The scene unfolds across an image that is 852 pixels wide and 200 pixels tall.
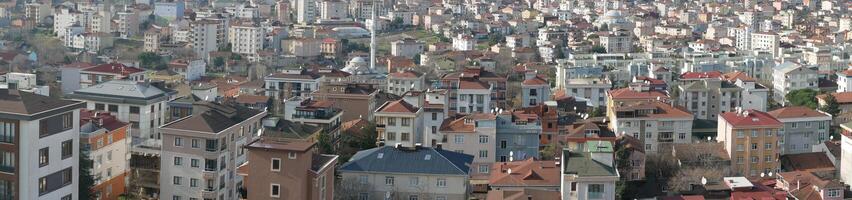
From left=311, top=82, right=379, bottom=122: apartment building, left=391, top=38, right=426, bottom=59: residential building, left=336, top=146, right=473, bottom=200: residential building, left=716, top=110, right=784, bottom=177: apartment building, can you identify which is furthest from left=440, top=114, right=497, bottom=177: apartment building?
left=391, top=38, right=426, bottom=59: residential building

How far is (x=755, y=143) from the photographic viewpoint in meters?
9.33

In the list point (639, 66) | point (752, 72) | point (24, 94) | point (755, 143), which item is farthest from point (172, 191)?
point (752, 72)

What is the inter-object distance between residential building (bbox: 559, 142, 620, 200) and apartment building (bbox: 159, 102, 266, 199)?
1.80 m

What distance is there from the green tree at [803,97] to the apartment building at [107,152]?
7.73 metres

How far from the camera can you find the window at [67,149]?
5.54 meters

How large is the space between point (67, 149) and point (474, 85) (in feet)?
17.7

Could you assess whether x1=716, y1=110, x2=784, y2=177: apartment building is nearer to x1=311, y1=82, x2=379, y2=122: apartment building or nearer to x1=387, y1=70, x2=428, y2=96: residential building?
x1=311, y1=82, x2=379, y2=122: apartment building

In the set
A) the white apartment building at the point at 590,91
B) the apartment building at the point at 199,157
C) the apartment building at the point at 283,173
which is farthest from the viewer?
the white apartment building at the point at 590,91

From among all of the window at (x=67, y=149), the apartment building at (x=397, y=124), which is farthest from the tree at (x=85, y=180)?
the apartment building at (x=397, y=124)

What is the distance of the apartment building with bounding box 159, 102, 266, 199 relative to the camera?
6.71 metres

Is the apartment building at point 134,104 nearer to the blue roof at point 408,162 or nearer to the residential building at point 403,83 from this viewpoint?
the blue roof at point 408,162

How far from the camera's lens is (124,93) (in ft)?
28.6

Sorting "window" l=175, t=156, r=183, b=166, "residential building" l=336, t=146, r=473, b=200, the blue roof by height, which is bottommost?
"residential building" l=336, t=146, r=473, b=200

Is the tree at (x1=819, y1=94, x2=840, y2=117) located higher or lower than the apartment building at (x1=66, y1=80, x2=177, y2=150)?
lower
